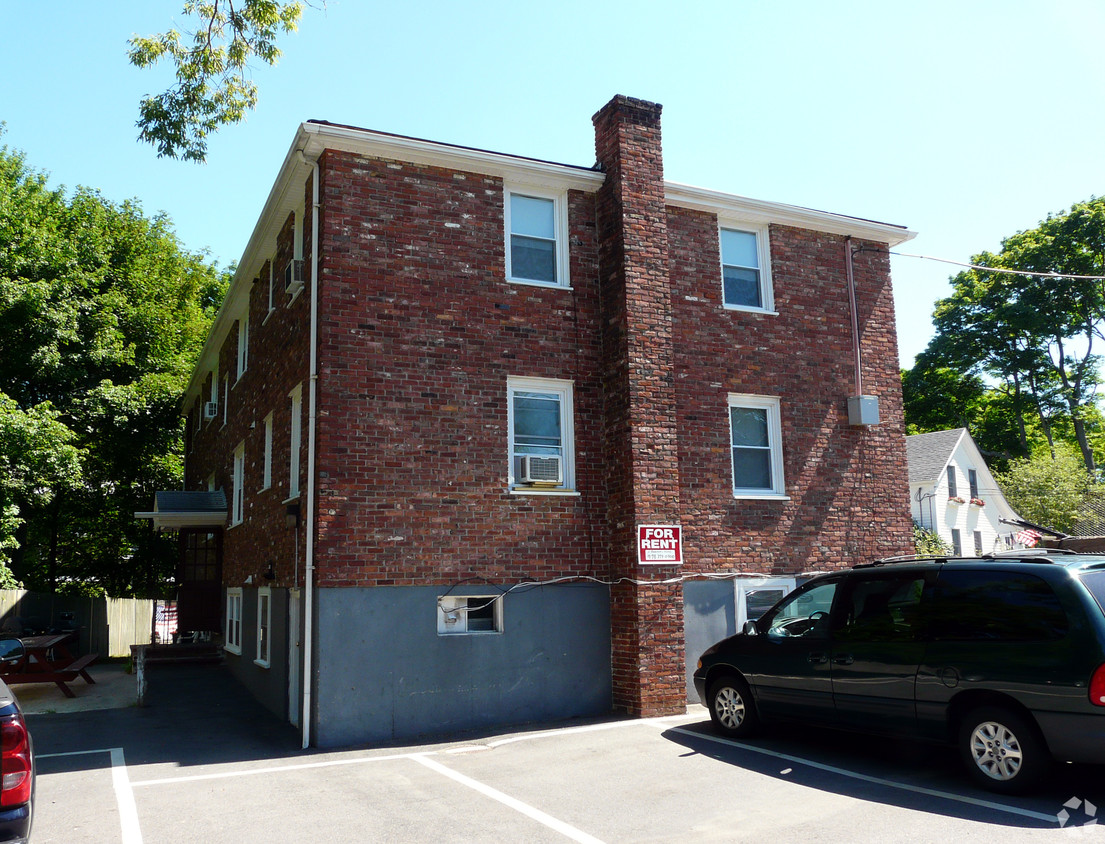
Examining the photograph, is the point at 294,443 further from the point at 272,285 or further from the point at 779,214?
the point at 779,214

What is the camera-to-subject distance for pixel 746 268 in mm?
13852

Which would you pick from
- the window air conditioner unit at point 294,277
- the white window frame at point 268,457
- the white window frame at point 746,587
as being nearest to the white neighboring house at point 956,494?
the white window frame at point 746,587

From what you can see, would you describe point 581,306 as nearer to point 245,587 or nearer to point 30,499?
point 245,587

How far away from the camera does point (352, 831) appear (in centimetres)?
664

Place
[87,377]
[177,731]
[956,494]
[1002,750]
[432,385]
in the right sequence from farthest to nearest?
[956,494], [87,377], [177,731], [432,385], [1002,750]

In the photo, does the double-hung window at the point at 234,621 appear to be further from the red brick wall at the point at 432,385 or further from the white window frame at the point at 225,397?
the red brick wall at the point at 432,385

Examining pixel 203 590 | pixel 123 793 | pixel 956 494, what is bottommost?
pixel 123 793

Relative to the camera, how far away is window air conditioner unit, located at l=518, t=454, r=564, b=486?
37.7 feet

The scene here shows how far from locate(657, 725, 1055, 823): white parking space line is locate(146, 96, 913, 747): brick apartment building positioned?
186 centimetres

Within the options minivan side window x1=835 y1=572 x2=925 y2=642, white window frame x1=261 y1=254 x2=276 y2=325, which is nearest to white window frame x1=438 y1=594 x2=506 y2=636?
minivan side window x1=835 y1=572 x2=925 y2=642

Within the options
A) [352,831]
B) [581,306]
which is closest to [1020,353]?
[581,306]

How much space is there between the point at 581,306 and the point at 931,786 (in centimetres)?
752

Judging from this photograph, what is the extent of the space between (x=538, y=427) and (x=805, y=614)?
463 cm

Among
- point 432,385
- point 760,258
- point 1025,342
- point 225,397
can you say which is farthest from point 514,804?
point 1025,342
